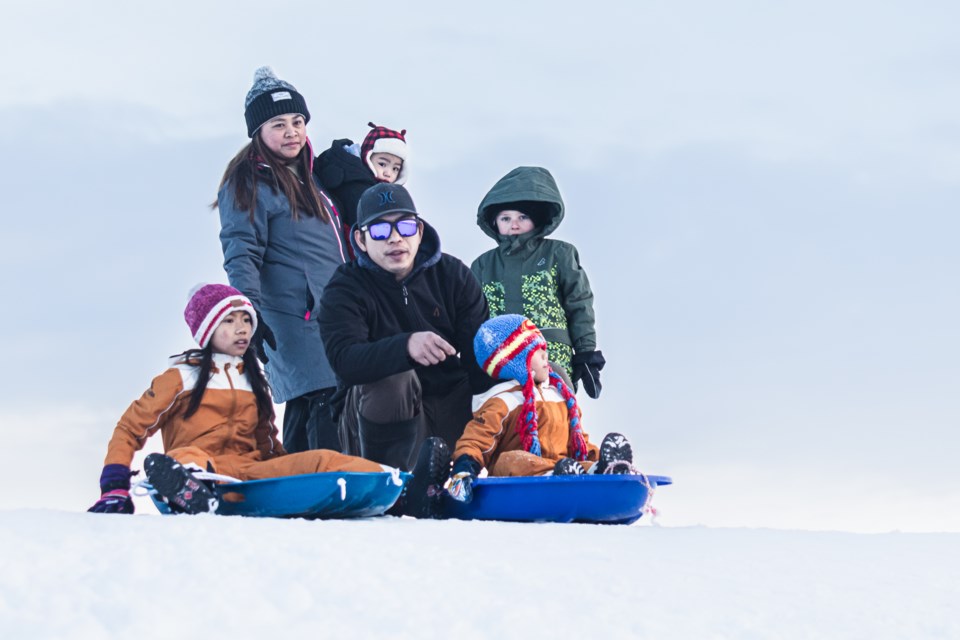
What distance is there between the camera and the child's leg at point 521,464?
14.7ft

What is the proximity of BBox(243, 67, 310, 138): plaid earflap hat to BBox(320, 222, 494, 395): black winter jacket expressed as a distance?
126 cm

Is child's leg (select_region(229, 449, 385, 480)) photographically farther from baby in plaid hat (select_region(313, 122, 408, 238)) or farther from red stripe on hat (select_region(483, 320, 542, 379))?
baby in plaid hat (select_region(313, 122, 408, 238))

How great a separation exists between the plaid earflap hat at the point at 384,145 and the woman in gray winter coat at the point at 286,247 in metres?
0.45

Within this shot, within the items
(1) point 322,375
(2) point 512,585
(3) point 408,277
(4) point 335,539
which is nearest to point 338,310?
(3) point 408,277

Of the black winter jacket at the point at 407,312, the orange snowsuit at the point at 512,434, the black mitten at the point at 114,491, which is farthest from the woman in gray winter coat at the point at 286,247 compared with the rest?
the black mitten at the point at 114,491

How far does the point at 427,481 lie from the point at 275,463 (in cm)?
54

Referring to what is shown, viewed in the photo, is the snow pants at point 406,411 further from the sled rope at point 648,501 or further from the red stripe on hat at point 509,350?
the sled rope at point 648,501

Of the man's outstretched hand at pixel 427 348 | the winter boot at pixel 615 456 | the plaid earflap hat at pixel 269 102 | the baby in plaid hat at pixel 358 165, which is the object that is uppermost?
the plaid earflap hat at pixel 269 102

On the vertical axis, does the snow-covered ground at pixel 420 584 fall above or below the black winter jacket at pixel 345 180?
below

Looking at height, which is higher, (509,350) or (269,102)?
(269,102)

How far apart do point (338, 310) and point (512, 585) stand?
2028mm

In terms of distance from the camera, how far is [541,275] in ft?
19.7

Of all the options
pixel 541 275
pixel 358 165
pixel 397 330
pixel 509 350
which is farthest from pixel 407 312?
Result: pixel 358 165

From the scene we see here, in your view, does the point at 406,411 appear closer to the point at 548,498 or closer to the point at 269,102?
the point at 548,498
